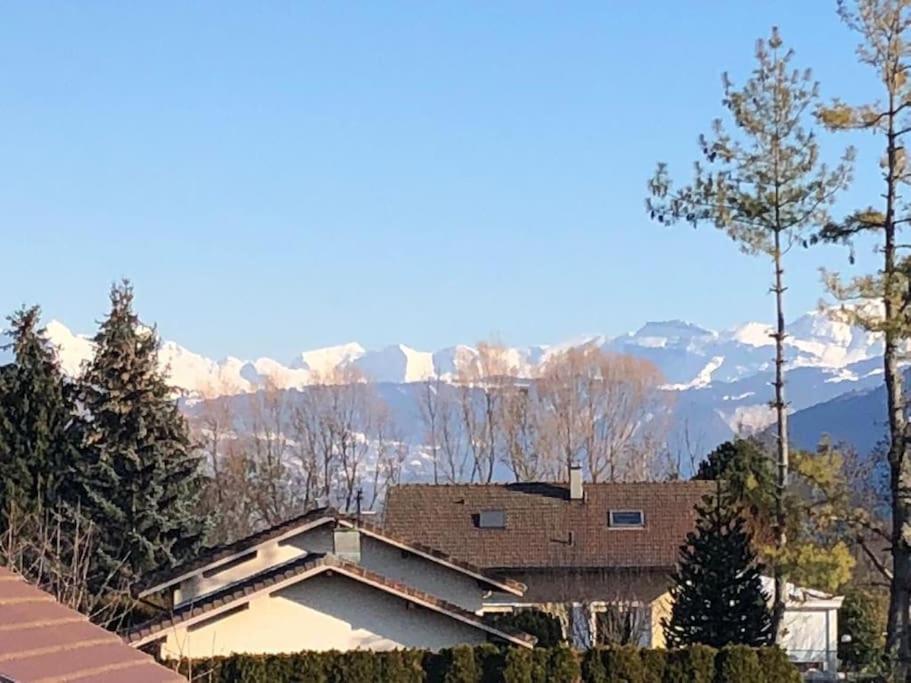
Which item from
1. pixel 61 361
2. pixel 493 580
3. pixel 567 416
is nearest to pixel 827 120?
pixel 493 580

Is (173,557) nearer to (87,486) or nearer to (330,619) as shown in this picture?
(87,486)

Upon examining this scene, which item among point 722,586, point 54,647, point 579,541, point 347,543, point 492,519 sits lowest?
point 722,586

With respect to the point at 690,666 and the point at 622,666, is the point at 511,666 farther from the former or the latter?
the point at 690,666

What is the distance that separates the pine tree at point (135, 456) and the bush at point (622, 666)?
1632 cm

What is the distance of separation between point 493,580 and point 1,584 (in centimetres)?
2309

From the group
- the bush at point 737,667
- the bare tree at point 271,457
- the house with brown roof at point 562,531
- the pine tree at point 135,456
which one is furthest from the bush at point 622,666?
the bare tree at point 271,457

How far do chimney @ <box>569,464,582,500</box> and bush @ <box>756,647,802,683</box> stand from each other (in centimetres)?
1863

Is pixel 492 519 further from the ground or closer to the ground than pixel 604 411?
closer to the ground

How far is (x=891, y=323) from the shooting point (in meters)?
22.6

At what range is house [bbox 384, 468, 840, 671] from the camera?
37.2m

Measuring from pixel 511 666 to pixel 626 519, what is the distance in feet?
61.7

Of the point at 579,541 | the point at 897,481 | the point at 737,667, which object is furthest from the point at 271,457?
the point at 897,481

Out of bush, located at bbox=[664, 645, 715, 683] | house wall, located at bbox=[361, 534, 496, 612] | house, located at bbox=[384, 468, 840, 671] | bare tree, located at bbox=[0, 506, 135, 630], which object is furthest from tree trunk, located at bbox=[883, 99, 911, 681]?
bare tree, located at bbox=[0, 506, 135, 630]

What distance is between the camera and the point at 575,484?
1746 inches
